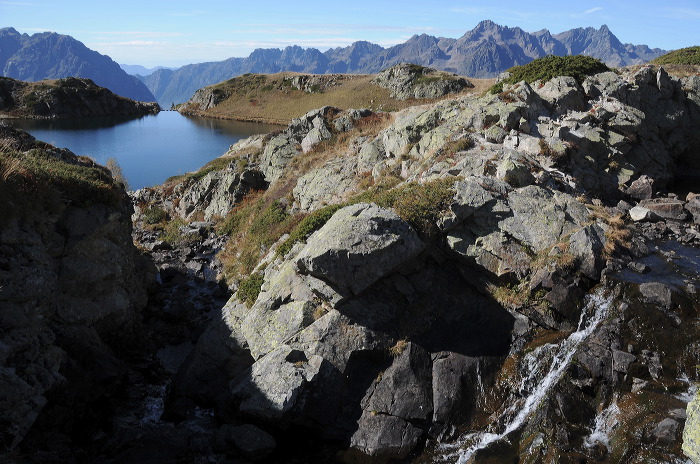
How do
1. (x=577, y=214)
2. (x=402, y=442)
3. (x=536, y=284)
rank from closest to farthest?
(x=402, y=442) < (x=536, y=284) < (x=577, y=214)

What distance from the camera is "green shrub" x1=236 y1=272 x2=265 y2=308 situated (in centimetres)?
2174

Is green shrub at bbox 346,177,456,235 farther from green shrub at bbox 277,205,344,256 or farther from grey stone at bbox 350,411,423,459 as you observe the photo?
grey stone at bbox 350,411,423,459

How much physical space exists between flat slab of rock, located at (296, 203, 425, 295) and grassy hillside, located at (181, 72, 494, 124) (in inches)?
3401

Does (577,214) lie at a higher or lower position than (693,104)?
lower

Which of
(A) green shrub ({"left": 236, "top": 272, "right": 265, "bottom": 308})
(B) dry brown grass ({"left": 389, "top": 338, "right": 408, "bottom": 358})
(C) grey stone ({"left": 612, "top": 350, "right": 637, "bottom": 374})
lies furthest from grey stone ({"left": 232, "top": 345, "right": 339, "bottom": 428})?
(C) grey stone ({"left": 612, "top": 350, "right": 637, "bottom": 374})

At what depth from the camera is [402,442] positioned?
613 inches

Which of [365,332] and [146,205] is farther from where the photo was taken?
[146,205]

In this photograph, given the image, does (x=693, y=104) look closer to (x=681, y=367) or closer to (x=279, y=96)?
(x=681, y=367)

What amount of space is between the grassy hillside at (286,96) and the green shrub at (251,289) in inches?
3328

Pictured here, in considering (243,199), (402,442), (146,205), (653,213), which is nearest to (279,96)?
(146,205)

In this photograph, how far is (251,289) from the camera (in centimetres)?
2222

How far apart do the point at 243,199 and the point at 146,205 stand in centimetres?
1678

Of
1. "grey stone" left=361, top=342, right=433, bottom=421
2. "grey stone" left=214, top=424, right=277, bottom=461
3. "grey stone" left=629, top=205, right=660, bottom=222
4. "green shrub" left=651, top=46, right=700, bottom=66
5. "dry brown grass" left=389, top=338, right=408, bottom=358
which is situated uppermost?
"green shrub" left=651, top=46, right=700, bottom=66

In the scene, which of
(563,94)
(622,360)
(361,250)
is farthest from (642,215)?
(361,250)
